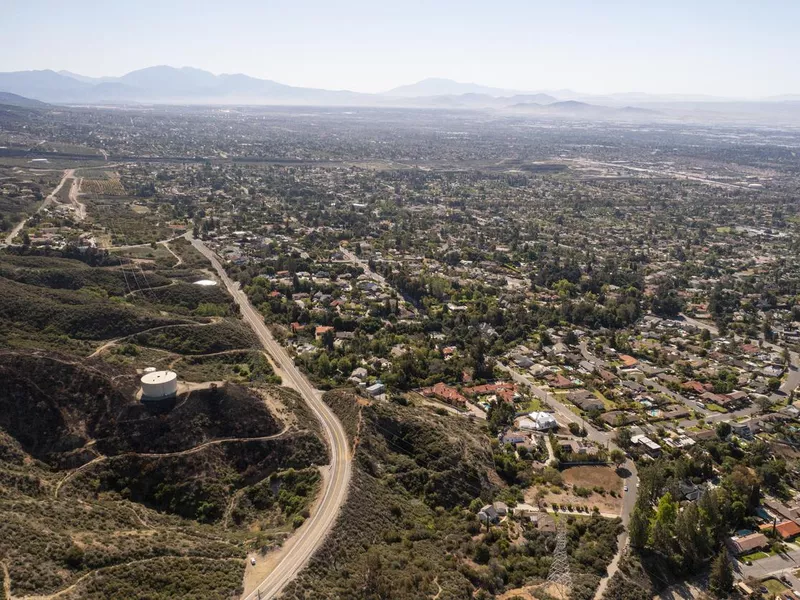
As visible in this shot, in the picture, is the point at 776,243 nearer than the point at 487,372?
No

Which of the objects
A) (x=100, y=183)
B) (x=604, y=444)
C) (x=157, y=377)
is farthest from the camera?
(x=100, y=183)

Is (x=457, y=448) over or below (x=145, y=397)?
below

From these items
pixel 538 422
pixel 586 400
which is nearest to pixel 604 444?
pixel 538 422

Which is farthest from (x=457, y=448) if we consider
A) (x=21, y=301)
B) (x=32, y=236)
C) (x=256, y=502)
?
(x=32, y=236)

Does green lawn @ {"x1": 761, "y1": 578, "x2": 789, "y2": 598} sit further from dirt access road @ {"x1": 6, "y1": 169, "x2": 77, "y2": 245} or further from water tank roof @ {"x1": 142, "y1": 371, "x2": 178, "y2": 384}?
dirt access road @ {"x1": 6, "y1": 169, "x2": 77, "y2": 245}

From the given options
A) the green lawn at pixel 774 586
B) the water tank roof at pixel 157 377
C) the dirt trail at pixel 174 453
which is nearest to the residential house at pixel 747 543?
the green lawn at pixel 774 586

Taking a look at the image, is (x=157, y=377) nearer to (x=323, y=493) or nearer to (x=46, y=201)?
(x=323, y=493)

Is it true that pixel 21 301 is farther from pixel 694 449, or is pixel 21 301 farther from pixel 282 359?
pixel 694 449
